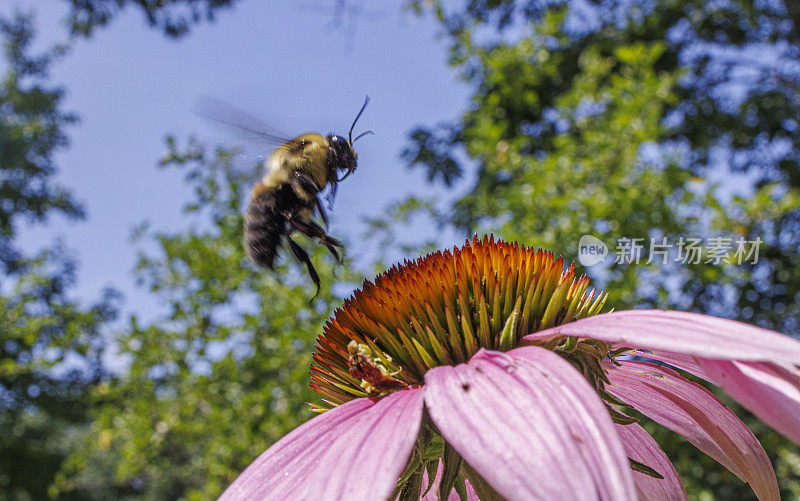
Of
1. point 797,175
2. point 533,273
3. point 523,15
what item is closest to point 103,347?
point 533,273

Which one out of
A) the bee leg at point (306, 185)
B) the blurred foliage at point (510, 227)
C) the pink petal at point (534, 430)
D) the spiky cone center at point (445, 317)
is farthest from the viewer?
the blurred foliage at point (510, 227)

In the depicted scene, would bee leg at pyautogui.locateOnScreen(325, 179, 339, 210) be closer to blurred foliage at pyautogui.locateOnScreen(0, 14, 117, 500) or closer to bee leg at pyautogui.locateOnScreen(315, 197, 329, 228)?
bee leg at pyautogui.locateOnScreen(315, 197, 329, 228)

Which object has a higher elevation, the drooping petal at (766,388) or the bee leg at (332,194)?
the bee leg at (332,194)

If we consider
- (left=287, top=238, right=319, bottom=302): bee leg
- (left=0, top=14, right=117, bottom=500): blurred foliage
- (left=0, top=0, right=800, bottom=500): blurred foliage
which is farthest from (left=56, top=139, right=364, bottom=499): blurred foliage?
(left=0, top=14, right=117, bottom=500): blurred foliage

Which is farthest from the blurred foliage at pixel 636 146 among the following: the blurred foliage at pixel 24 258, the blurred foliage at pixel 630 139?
the blurred foliage at pixel 24 258

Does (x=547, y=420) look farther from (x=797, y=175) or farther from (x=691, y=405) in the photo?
(x=797, y=175)

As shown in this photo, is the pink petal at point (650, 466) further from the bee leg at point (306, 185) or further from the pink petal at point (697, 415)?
the bee leg at point (306, 185)

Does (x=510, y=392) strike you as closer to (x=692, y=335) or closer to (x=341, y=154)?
(x=692, y=335)
